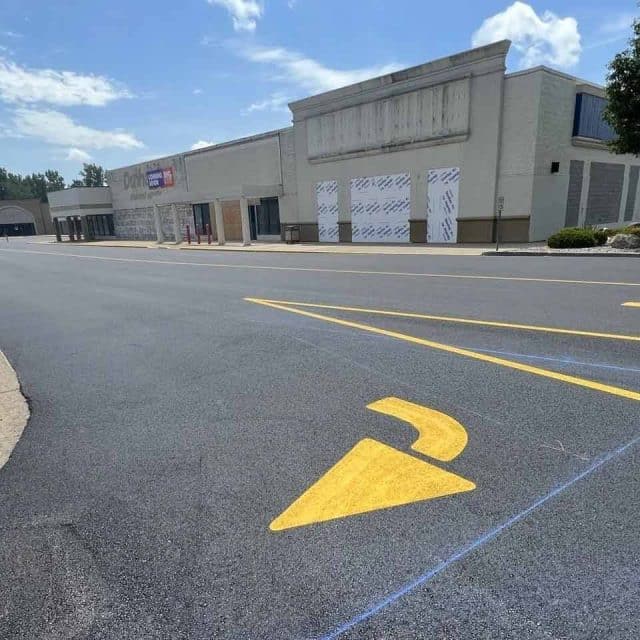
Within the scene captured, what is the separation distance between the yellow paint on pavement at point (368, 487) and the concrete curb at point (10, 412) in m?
2.49

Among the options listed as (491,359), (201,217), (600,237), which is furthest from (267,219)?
(491,359)

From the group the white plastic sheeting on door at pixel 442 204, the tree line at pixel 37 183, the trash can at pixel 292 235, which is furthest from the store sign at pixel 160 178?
the tree line at pixel 37 183

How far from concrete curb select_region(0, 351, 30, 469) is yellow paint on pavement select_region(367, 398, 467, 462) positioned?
3097 mm

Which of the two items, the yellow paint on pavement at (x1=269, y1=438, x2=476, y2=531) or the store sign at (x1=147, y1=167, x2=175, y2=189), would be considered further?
the store sign at (x1=147, y1=167, x2=175, y2=189)

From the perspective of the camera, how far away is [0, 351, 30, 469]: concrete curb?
395 centimetres

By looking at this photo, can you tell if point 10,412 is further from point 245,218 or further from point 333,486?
point 245,218

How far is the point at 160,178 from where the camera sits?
43.1 m

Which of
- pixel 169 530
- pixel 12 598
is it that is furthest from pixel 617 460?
pixel 12 598

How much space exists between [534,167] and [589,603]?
21872 mm

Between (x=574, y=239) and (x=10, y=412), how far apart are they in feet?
61.3

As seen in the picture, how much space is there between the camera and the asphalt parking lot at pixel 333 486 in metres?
2.11

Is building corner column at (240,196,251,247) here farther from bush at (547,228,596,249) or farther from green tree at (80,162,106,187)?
green tree at (80,162,106,187)

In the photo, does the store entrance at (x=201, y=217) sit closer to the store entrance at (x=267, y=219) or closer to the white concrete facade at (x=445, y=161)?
the store entrance at (x=267, y=219)

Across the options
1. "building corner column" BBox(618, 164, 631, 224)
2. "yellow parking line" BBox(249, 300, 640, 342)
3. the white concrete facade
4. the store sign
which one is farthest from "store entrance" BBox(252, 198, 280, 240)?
"yellow parking line" BBox(249, 300, 640, 342)
